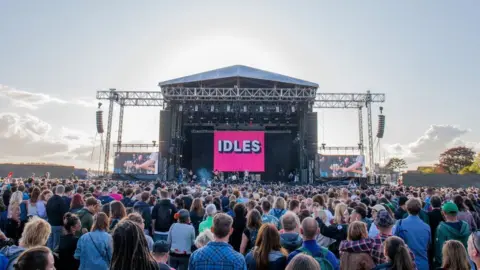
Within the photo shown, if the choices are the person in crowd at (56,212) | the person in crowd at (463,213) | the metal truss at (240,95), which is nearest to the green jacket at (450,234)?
the person in crowd at (463,213)

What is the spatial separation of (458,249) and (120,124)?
29521 millimetres

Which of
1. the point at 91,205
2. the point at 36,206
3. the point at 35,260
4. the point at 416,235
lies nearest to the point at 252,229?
the point at 416,235

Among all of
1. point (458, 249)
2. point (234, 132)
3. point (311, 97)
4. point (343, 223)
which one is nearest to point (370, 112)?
point (311, 97)

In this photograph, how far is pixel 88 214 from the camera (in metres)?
5.78

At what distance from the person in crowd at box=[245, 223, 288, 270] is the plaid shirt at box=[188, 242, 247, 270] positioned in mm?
316

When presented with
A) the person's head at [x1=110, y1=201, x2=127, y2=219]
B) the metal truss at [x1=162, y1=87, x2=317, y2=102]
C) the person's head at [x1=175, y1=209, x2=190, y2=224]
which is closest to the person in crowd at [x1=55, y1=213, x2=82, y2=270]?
the person's head at [x1=110, y1=201, x2=127, y2=219]

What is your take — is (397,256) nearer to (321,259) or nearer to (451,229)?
(321,259)

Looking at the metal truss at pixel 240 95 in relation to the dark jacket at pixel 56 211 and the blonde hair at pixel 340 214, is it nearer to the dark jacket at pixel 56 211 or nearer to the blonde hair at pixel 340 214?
the dark jacket at pixel 56 211

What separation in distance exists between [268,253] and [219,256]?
0.53 m

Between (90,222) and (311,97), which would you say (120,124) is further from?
(90,222)

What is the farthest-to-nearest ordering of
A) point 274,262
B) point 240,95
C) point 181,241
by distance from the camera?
point 240,95
point 181,241
point 274,262

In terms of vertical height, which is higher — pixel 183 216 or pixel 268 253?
pixel 183 216

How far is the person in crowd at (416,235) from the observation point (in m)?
4.87

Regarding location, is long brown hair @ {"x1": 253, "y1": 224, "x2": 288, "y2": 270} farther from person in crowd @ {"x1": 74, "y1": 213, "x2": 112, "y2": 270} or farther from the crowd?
person in crowd @ {"x1": 74, "y1": 213, "x2": 112, "y2": 270}
